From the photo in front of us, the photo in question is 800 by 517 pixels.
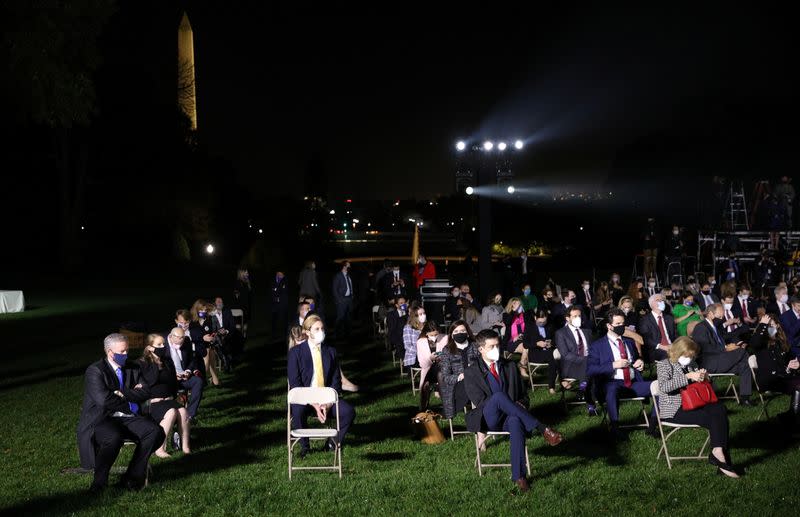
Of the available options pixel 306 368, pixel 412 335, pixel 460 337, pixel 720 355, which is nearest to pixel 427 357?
pixel 460 337

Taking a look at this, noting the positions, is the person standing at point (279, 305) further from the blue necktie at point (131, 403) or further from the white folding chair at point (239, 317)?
the blue necktie at point (131, 403)

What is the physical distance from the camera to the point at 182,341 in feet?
34.2

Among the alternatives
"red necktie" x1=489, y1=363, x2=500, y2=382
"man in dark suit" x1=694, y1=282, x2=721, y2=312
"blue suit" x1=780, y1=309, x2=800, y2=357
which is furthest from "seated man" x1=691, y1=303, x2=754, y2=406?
"man in dark suit" x1=694, y1=282, x2=721, y2=312

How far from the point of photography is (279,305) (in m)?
18.1

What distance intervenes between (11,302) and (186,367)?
2002 cm

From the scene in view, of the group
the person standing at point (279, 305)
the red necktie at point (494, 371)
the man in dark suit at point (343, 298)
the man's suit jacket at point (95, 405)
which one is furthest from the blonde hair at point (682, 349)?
the man in dark suit at point (343, 298)

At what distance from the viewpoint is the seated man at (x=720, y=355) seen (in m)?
11.1

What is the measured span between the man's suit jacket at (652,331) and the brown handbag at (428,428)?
164 inches

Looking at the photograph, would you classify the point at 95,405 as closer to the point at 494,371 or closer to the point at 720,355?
the point at 494,371

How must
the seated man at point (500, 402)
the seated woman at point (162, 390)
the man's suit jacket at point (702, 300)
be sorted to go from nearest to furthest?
1. the seated man at point (500, 402)
2. the seated woman at point (162, 390)
3. the man's suit jacket at point (702, 300)

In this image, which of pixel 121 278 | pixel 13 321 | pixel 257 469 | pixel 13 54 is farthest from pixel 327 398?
pixel 121 278

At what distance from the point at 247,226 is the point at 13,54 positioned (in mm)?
50671

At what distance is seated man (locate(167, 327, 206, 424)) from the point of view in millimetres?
10039

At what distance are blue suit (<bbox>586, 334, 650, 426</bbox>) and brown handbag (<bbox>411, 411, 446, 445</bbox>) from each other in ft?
6.31
